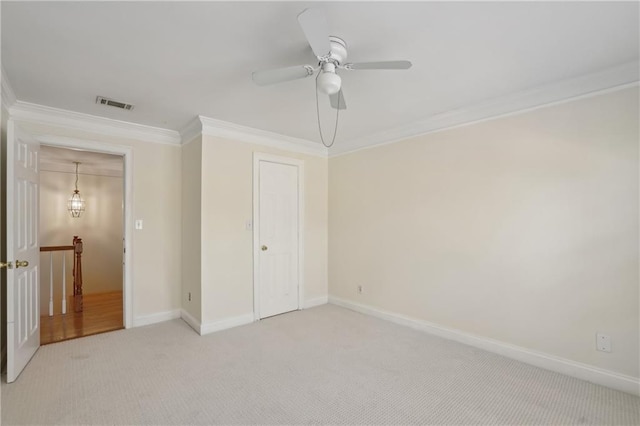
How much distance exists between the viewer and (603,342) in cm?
234

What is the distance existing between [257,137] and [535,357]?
12.0 feet

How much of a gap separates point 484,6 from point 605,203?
1820 millimetres

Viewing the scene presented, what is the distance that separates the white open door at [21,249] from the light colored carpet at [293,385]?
222mm

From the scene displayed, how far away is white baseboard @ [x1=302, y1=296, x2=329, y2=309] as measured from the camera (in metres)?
4.35

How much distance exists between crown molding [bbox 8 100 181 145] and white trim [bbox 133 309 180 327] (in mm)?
2125

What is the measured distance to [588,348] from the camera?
7.89 feet

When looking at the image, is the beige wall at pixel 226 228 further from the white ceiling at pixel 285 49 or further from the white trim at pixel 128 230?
the white trim at pixel 128 230

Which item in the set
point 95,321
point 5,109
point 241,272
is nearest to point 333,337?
point 241,272

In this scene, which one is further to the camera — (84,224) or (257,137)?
(84,224)

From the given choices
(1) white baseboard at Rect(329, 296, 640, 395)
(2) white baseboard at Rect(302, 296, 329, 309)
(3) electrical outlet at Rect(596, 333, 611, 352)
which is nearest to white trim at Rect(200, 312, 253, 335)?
(2) white baseboard at Rect(302, 296, 329, 309)

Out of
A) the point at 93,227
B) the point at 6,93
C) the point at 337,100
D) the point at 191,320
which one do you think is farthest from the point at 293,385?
the point at 93,227

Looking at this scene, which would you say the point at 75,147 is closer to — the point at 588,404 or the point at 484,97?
the point at 484,97

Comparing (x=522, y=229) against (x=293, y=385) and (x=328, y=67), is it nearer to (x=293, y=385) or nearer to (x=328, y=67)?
(x=328, y=67)

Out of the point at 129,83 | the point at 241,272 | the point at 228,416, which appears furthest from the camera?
the point at 241,272
